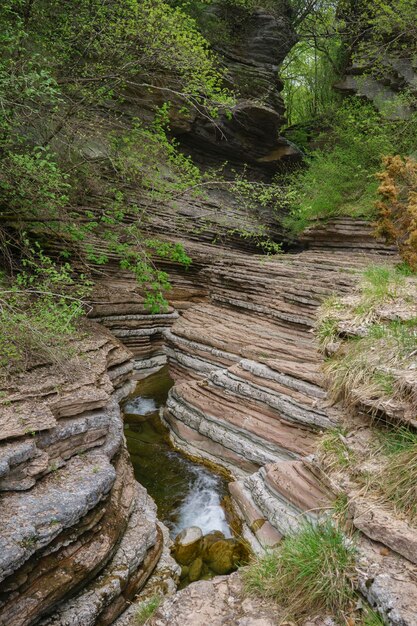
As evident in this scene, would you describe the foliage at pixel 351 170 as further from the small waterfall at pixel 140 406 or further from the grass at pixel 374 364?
the grass at pixel 374 364

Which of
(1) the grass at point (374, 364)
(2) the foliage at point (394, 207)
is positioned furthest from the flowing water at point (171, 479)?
(2) the foliage at point (394, 207)

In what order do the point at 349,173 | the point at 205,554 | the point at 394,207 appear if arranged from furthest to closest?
the point at 349,173
the point at 394,207
the point at 205,554

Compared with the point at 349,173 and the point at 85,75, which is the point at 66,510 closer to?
the point at 85,75

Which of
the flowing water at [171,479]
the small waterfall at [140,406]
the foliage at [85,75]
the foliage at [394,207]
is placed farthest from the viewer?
the small waterfall at [140,406]

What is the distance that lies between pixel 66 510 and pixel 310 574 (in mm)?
2254

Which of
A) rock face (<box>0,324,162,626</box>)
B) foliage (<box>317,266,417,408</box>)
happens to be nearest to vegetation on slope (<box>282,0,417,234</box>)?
foliage (<box>317,266,417,408</box>)

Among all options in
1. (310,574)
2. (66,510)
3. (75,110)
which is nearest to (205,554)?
(66,510)

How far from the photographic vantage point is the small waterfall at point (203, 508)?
233 inches

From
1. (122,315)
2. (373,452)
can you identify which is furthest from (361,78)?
(373,452)

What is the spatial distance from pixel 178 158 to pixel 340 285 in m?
4.88

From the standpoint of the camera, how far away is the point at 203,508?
6301 millimetres

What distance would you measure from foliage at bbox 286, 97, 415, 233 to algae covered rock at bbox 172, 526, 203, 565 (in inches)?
382

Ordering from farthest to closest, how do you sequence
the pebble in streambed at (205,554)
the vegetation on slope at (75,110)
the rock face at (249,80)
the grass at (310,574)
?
the rock face at (249,80) → the vegetation on slope at (75,110) → the pebble in streambed at (205,554) → the grass at (310,574)

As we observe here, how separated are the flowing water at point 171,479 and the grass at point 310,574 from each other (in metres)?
2.40
